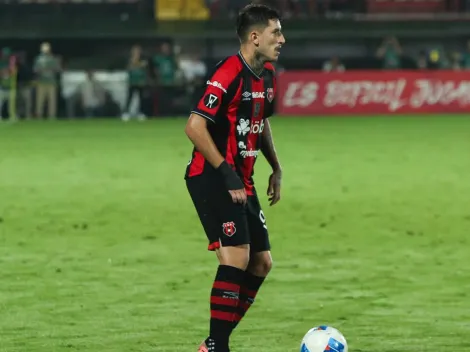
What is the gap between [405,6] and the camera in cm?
3869

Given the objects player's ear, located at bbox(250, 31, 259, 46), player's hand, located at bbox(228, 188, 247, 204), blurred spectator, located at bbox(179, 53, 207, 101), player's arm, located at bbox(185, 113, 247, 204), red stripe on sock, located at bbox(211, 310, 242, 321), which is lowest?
blurred spectator, located at bbox(179, 53, 207, 101)

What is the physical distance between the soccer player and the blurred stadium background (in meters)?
0.70

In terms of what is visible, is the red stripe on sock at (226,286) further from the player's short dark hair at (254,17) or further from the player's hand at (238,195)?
the player's short dark hair at (254,17)

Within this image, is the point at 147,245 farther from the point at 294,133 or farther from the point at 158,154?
the point at 294,133

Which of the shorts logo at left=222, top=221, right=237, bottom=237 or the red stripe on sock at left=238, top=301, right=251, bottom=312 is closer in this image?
the shorts logo at left=222, top=221, right=237, bottom=237

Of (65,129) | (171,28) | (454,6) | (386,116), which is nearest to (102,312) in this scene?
(65,129)

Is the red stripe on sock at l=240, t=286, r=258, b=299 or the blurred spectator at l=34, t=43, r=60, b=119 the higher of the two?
the red stripe on sock at l=240, t=286, r=258, b=299

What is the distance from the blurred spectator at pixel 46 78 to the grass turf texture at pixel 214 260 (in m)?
10.1

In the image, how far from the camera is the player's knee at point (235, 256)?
6746 mm

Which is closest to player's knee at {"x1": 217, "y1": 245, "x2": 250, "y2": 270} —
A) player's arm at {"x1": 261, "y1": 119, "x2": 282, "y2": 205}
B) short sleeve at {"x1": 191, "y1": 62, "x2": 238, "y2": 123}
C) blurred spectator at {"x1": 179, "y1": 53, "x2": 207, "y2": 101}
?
short sleeve at {"x1": 191, "y1": 62, "x2": 238, "y2": 123}

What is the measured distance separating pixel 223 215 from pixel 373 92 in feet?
88.1

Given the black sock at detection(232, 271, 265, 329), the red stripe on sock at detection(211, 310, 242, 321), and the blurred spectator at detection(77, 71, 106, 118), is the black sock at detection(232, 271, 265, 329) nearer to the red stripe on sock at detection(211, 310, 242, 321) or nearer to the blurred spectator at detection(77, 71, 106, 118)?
the red stripe on sock at detection(211, 310, 242, 321)

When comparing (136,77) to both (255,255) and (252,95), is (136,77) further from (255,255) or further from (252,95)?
(252,95)

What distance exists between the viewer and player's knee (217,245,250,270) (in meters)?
6.75
